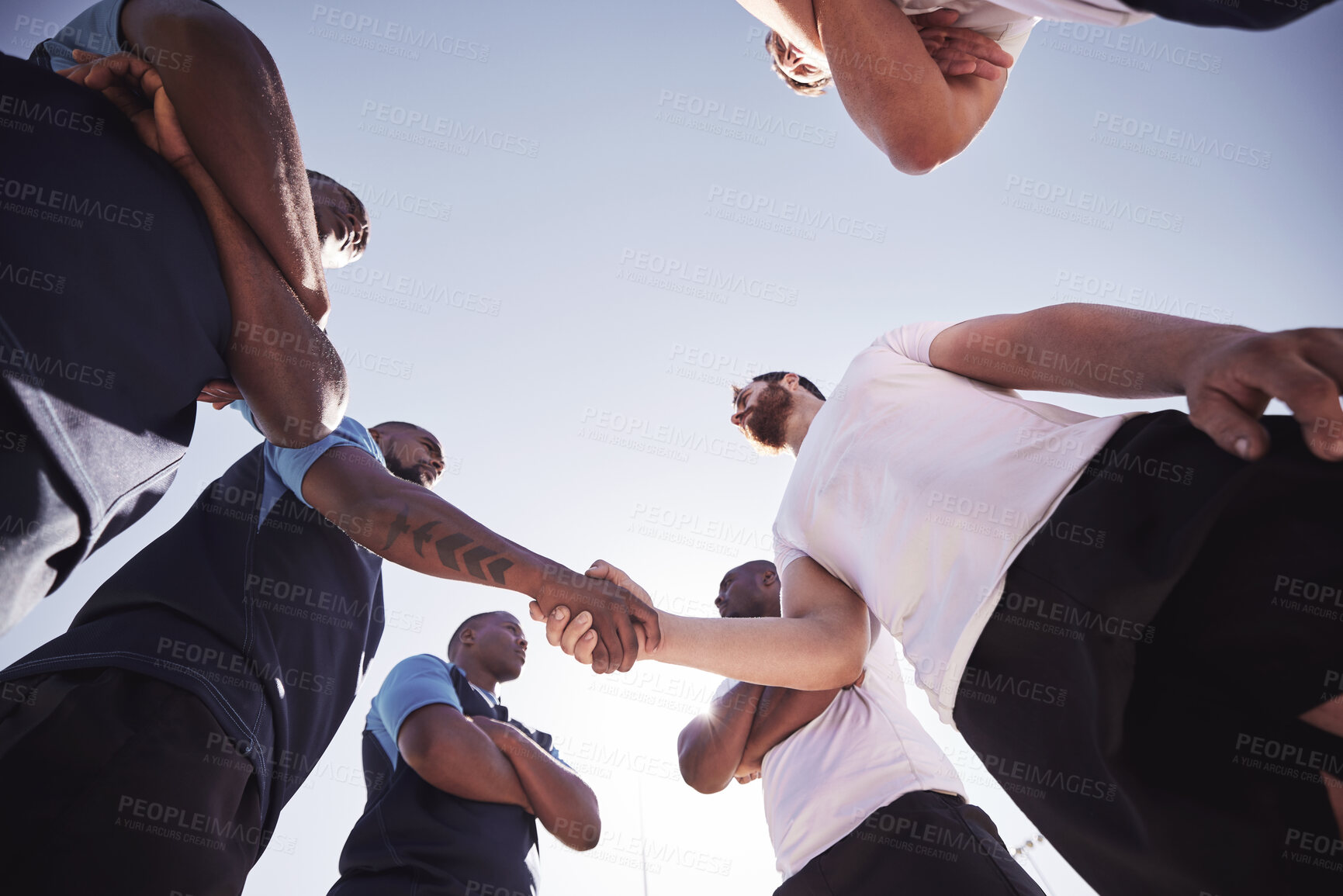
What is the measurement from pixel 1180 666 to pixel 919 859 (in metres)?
1.09

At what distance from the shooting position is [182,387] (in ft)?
4.65

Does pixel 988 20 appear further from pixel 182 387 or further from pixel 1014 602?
pixel 182 387

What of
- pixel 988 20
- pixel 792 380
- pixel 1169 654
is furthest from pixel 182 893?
pixel 792 380

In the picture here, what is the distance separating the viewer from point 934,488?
1501 millimetres

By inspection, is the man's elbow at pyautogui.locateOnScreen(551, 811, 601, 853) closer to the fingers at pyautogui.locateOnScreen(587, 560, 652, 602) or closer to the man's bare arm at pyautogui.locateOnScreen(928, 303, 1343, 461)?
the fingers at pyautogui.locateOnScreen(587, 560, 652, 602)

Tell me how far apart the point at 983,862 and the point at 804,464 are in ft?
4.02

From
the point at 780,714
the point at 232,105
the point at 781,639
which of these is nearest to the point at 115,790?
the point at 232,105

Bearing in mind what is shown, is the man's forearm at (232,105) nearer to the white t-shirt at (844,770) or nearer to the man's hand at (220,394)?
the man's hand at (220,394)

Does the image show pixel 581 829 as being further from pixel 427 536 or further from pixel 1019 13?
pixel 1019 13

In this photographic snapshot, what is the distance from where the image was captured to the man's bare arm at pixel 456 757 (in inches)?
113

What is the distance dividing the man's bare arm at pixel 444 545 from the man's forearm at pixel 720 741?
0.80 m
